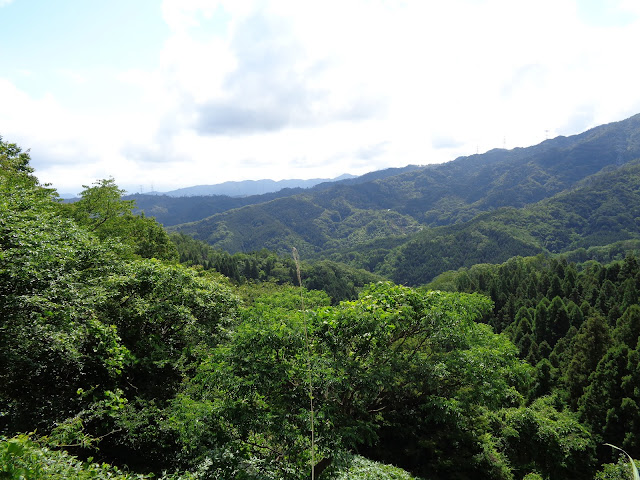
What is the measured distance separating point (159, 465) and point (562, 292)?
60.7 metres

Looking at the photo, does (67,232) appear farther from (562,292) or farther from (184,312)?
(562,292)

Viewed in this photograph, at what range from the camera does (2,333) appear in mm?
7664

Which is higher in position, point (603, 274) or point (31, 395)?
point (31, 395)

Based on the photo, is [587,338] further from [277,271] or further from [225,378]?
[277,271]

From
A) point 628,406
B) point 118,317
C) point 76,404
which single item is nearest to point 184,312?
point 118,317

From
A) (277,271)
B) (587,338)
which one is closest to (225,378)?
(587,338)

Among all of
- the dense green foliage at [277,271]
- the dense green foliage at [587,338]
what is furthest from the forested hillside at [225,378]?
the dense green foliage at [277,271]

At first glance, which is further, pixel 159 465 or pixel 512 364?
pixel 512 364

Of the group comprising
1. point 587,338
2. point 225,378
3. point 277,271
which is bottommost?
point 277,271

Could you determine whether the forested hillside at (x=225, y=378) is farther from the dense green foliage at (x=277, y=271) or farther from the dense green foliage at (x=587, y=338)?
the dense green foliage at (x=277, y=271)

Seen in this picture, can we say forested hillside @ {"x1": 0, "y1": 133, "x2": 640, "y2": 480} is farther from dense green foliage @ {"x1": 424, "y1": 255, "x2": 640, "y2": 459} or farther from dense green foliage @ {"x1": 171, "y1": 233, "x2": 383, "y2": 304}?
dense green foliage @ {"x1": 171, "y1": 233, "x2": 383, "y2": 304}

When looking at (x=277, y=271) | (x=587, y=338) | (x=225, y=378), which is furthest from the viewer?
(x=277, y=271)

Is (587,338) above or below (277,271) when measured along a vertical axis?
above

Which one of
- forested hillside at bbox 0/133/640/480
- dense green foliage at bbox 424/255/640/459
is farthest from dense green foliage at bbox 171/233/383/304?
forested hillside at bbox 0/133/640/480
